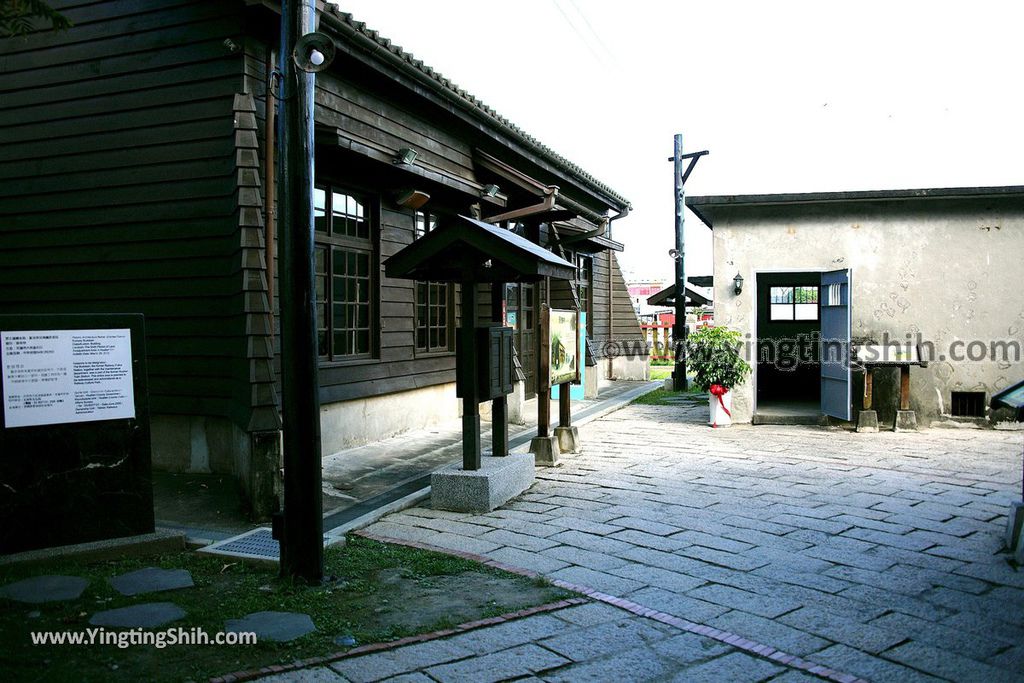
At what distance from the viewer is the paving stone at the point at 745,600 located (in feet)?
13.8

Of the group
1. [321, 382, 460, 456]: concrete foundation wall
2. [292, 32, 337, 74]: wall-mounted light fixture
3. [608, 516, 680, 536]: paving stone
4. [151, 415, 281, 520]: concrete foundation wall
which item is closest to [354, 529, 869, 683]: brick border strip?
[608, 516, 680, 536]: paving stone

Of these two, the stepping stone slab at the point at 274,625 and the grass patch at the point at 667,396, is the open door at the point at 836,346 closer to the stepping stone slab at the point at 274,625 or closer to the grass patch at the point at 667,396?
the grass patch at the point at 667,396

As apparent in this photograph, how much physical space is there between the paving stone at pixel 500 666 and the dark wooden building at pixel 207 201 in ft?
9.85

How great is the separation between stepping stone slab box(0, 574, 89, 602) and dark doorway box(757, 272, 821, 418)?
11.7 m

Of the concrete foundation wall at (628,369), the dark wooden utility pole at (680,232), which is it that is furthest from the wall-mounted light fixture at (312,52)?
the concrete foundation wall at (628,369)

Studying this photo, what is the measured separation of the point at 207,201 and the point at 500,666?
17.8 feet

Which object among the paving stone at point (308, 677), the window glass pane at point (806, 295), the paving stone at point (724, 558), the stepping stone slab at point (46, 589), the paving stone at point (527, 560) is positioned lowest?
the paving stone at point (724, 558)

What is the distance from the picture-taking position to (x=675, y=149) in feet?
59.3

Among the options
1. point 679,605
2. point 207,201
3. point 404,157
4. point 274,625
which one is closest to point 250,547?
point 274,625

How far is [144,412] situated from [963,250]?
11234mm

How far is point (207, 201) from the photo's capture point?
280 inches

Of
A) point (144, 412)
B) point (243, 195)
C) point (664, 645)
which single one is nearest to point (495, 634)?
point (664, 645)

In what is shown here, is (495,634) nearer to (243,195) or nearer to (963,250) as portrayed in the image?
(243,195)

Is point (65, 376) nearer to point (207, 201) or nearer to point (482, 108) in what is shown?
point (207, 201)
